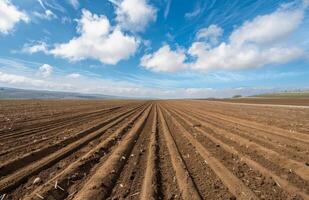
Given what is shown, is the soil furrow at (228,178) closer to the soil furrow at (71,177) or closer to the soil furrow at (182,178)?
the soil furrow at (182,178)

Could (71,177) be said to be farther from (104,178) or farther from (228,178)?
(228,178)

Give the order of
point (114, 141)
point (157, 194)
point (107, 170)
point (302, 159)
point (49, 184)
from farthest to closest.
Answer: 1. point (114, 141)
2. point (302, 159)
3. point (107, 170)
4. point (49, 184)
5. point (157, 194)

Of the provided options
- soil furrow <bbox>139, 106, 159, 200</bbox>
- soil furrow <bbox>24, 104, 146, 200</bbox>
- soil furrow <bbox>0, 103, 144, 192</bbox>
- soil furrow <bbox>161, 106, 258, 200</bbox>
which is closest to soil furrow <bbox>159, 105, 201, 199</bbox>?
soil furrow <bbox>139, 106, 159, 200</bbox>

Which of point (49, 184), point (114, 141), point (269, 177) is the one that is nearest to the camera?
point (49, 184)

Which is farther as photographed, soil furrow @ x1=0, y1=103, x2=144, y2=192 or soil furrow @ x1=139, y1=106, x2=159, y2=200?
soil furrow @ x1=0, y1=103, x2=144, y2=192

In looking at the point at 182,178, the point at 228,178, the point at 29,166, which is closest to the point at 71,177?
the point at 29,166

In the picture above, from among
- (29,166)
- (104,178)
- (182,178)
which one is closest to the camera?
(104,178)

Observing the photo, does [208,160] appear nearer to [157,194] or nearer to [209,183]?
[209,183]

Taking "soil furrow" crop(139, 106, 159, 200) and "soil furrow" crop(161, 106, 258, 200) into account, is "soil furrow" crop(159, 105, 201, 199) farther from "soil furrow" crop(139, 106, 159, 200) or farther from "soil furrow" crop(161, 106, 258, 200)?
"soil furrow" crop(161, 106, 258, 200)

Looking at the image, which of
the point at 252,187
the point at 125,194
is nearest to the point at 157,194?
the point at 125,194

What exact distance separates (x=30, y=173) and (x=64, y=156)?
1.52m

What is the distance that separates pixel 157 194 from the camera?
4469 millimetres

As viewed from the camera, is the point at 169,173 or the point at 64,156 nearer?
the point at 169,173

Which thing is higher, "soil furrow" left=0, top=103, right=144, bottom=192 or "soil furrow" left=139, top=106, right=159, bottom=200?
"soil furrow" left=0, top=103, right=144, bottom=192
